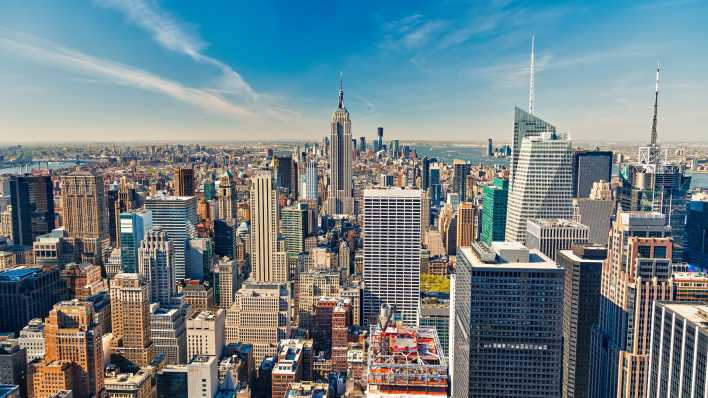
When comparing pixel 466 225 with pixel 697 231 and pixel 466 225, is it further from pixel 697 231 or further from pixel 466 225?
pixel 697 231

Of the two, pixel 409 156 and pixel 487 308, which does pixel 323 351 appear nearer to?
pixel 487 308

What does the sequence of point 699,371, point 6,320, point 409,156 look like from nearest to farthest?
1. point 699,371
2. point 6,320
3. point 409,156

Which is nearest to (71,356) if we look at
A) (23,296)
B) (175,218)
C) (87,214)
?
(23,296)

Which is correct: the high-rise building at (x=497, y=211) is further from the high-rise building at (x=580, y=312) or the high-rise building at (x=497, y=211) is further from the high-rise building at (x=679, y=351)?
the high-rise building at (x=679, y=351)

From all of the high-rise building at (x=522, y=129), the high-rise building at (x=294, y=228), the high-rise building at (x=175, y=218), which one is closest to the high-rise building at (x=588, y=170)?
the high-rise building at (x=522, y=129)

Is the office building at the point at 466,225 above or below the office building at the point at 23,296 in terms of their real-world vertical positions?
above

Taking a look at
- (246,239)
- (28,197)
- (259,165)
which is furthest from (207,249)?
(28,197)
